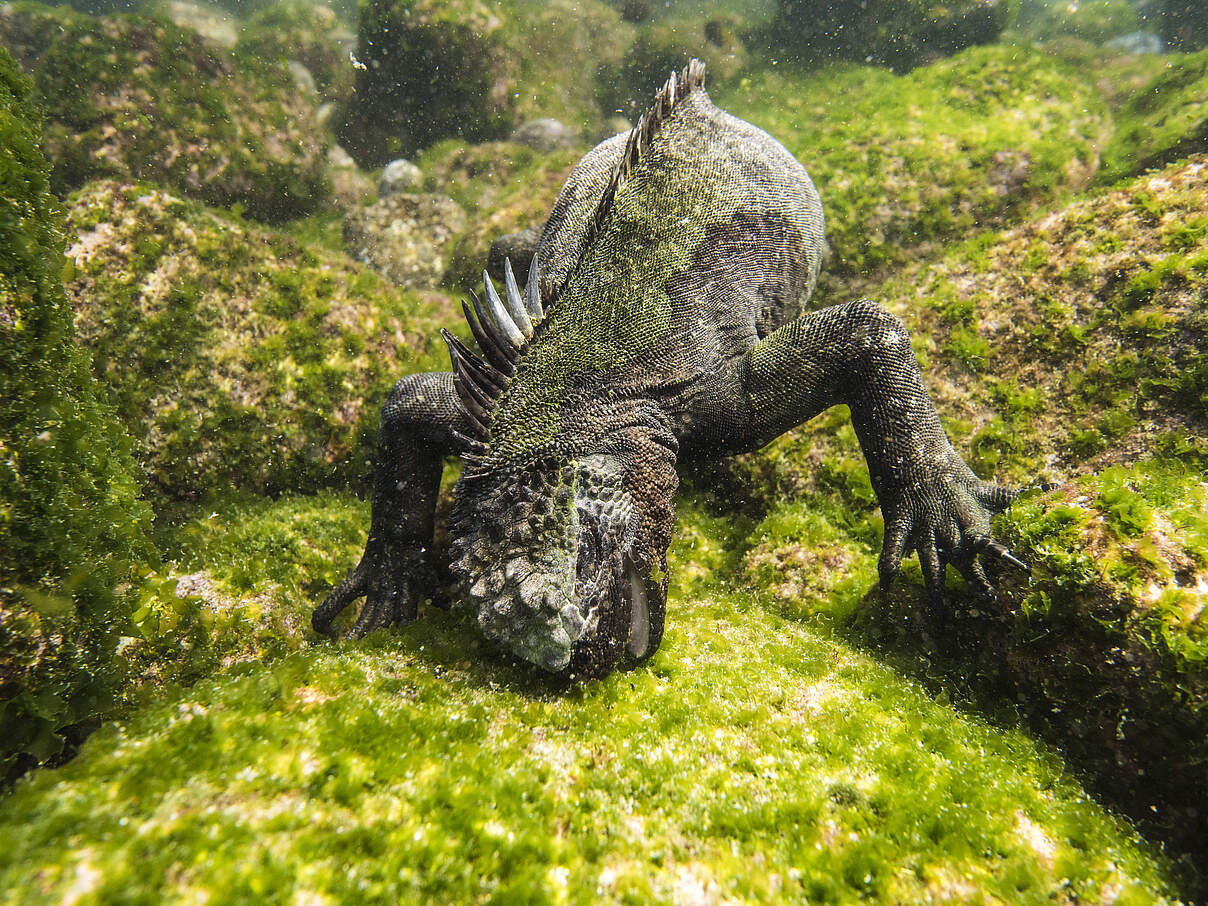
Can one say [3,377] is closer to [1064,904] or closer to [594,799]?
[594,799]

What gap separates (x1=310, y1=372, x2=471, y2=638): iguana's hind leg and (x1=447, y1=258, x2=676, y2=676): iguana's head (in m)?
0.87

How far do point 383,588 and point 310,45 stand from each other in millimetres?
18322

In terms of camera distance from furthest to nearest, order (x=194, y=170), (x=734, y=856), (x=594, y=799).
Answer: (x=194, y=170) → (x=594, y=799) → (x=734, y=856)

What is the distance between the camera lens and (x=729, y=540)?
444cm

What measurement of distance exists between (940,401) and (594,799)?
4.50 metres

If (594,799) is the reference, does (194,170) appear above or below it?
above

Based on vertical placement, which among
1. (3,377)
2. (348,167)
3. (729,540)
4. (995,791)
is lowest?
(995,791)

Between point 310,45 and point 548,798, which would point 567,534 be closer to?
point 548,798

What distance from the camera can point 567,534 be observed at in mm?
2604

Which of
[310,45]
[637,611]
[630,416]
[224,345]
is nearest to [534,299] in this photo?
[630,416]

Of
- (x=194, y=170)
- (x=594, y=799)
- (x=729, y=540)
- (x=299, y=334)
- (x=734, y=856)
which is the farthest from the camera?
(x=194, y=170)

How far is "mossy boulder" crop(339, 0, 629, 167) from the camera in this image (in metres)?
11.9

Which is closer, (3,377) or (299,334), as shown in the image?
(3,377)

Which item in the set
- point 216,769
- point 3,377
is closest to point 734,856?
point 216,769
